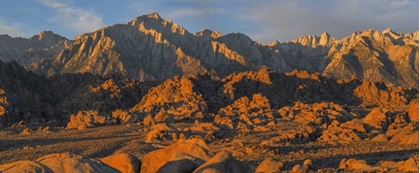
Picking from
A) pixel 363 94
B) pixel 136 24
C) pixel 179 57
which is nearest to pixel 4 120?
pixel 363 94

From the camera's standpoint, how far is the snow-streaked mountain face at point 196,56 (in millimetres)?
115188

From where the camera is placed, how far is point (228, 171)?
10289mm

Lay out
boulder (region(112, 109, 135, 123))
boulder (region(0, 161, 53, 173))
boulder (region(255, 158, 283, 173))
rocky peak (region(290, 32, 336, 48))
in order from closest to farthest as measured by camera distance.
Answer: boulder (region(0, 161, 53, 173)) → boulder (region(255, 158, 283, 173)) → boulder (region(112, 109, 135, 123)) → rocky peak (region(290, 32, 336, 48))

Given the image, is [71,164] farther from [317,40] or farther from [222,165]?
[317,40]

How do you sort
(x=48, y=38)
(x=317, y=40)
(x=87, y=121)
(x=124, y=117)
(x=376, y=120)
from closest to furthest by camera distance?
(x=376, y=120), (x=87, y=121), (x=124, y=117), (x=317, y=40), (x=48, y=38)

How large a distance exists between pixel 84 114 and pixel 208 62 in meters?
94.6

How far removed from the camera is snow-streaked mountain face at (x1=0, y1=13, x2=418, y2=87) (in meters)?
115

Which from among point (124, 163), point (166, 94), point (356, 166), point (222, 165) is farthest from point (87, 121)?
point (222, 165)

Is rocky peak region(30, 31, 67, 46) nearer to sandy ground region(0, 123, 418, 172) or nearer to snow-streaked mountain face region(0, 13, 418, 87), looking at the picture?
snow-streaked mountain face region(0, 13, 418, 87)

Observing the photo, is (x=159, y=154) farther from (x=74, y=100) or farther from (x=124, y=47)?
(x=124, y=47)

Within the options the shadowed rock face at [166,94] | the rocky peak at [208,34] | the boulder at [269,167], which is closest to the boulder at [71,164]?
the boulder at [269,167]

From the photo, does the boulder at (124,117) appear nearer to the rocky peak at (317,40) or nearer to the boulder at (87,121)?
the boulder at (87,121)

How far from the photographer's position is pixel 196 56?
13138cm

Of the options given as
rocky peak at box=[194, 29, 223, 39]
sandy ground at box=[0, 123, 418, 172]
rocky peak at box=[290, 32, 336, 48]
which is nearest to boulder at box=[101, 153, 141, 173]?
sandy ground at box=[0, 123, 418, 172]
